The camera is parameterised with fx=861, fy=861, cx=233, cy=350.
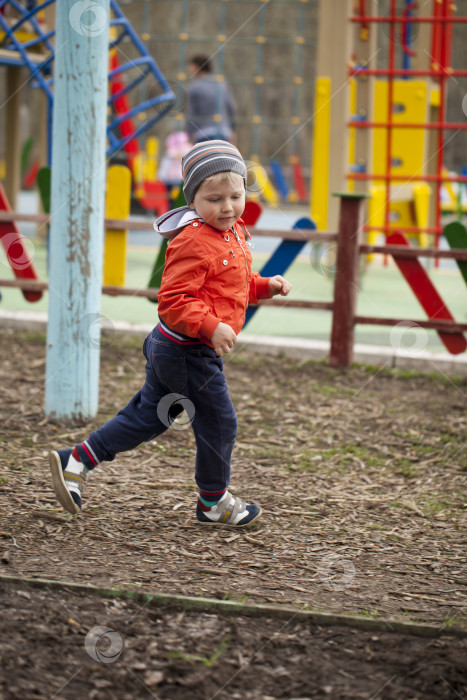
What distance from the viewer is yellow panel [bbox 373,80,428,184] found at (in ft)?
30.4

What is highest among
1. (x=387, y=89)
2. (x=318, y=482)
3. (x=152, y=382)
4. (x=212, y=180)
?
(x=387, y=89)

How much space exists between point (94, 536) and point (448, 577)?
117 cm

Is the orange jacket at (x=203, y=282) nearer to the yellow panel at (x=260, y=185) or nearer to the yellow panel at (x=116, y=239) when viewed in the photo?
the yellow panel at (x=116, y=239)

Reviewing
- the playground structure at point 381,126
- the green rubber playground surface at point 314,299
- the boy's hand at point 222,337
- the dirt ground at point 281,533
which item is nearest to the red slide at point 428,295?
the dirt ground at point 281,533

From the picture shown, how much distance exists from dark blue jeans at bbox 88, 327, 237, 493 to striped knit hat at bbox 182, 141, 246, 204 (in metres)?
0.52

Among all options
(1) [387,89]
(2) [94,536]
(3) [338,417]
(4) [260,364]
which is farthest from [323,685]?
(1) [387,89]

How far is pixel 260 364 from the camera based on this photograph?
18.3 ft

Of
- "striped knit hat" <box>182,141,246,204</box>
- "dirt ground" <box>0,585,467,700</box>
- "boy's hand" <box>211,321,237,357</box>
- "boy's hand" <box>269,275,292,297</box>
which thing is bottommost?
"dirt ground" <box>0,585,467,700</box>

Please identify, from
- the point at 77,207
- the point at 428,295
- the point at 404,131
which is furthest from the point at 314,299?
the point at 77,207

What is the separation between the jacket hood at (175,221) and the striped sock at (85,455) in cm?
80

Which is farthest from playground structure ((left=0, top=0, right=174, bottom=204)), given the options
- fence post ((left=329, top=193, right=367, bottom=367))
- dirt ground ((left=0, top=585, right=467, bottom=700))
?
dirt ground ((left=0, top=585, right=467, bottom=700))

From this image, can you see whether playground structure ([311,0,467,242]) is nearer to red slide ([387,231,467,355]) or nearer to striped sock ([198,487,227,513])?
red slide ([387,231,467,355])

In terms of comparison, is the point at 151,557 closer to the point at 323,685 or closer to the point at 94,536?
the point at 94,536

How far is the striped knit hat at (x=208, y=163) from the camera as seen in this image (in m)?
2.76
